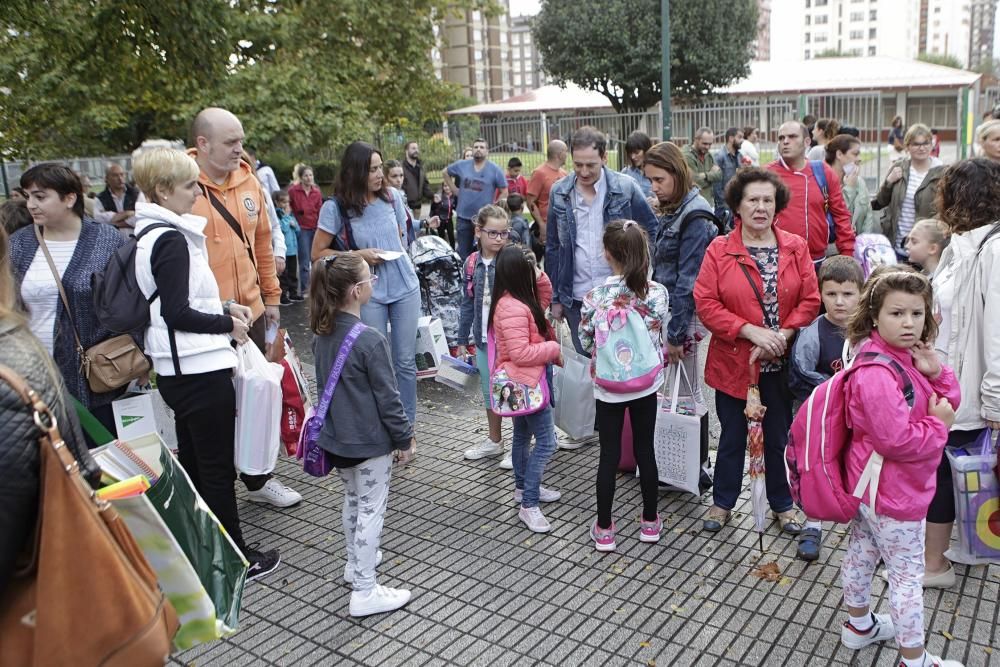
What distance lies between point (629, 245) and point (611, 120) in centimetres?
1553

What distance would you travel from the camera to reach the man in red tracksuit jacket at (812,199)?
18.6 ft

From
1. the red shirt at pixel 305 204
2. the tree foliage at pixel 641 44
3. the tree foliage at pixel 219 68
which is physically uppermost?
the tree foliage at pixel 641 44

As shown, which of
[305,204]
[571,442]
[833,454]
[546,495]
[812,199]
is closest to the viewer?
[833,454]

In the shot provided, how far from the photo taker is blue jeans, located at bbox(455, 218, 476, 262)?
10445 mm

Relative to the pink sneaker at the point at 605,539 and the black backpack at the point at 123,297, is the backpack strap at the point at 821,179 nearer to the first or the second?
the pink sneaker at the point at 605,539

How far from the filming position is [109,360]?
4105 millimetres

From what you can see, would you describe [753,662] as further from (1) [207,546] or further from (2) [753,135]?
(2) [753,135]

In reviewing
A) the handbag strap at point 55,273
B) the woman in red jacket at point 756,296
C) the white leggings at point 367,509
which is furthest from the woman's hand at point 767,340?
the handbag strap at point 55,273

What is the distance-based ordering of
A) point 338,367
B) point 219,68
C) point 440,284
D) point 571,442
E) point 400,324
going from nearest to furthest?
1. point 338,367
2. point 400,324
3. point 571,442
4. point 440,284
5. point 219,68

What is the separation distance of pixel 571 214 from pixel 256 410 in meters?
2.26

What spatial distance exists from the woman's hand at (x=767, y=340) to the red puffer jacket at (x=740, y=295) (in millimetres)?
69

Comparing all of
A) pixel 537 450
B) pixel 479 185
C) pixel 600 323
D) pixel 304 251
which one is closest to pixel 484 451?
pixel 537 450

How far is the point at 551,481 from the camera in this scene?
5254mm

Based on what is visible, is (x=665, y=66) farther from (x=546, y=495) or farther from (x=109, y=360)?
(x=109, y=360)
